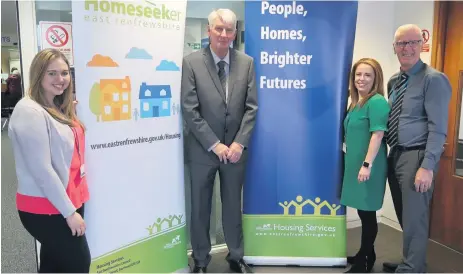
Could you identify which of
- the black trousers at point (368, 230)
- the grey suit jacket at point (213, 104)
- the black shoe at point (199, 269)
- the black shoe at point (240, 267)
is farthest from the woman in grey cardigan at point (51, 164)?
the black trousers at point (368, 230)

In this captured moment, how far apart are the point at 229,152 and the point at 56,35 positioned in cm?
124

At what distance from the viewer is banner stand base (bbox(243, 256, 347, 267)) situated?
9.23ft

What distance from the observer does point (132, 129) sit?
7.45 ft

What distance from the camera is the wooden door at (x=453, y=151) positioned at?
3.11m

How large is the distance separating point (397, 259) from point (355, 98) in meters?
1.33

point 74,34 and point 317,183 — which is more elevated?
point 74,34

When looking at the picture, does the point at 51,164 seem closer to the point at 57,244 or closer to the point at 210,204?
the point at 57,244

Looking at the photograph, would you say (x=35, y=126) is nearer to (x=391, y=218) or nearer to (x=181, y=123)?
(x=181, y=123)

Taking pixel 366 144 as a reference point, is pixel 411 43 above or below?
above

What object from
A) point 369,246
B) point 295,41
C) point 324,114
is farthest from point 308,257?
point 295,41

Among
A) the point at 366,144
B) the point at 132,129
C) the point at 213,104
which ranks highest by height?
the point at 213,104

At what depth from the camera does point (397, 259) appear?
9.85ft

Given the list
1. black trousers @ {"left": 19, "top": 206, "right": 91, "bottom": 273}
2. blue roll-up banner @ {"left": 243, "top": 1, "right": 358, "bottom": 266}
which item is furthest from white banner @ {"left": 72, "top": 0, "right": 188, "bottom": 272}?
blue roll-up banner @ {"left": 243, "top": 1, "right": 358, "bottom": 266}

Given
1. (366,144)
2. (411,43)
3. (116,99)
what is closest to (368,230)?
(366,144)
